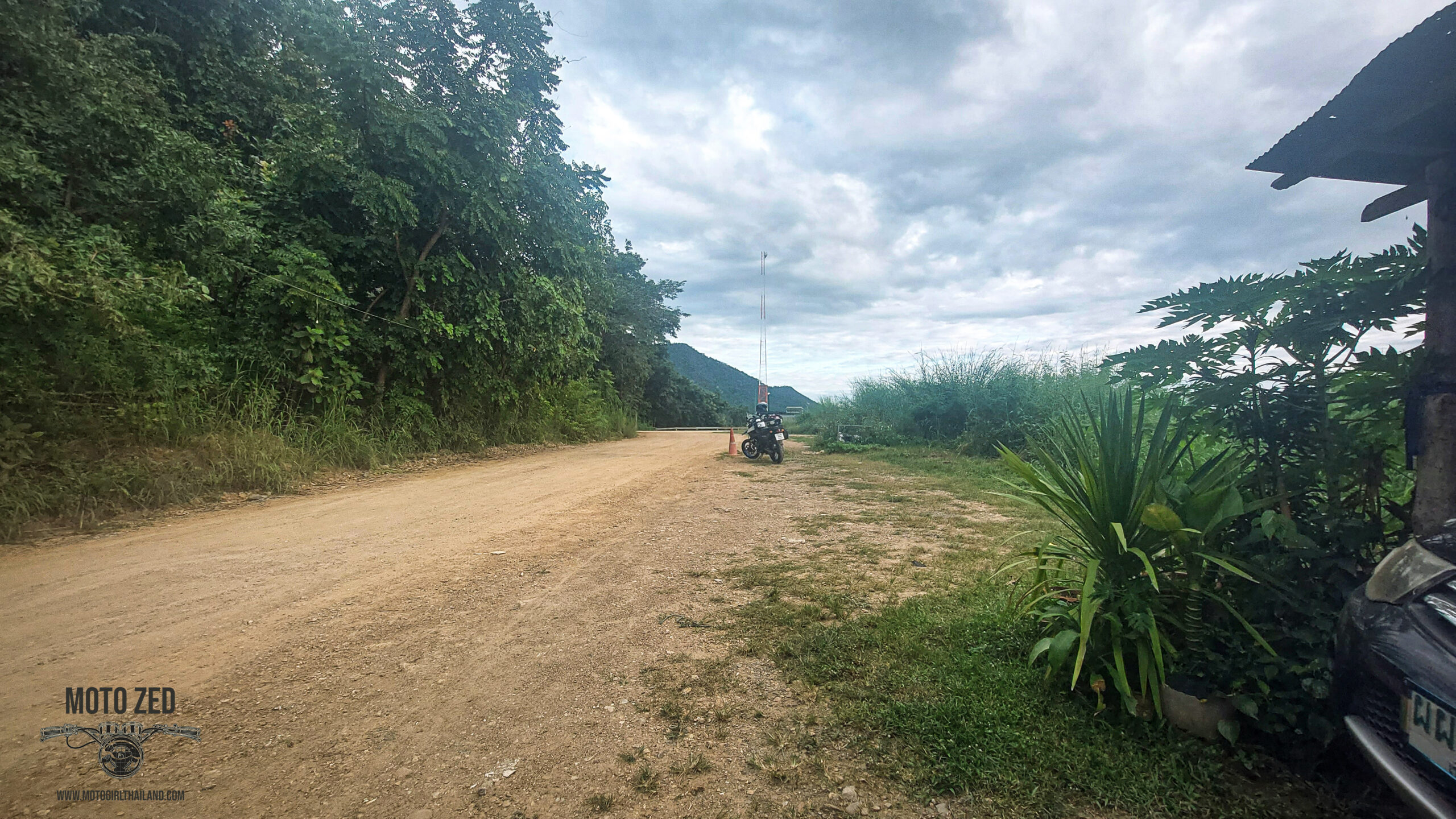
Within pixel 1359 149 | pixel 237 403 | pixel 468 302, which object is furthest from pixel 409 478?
pixel 1359 149

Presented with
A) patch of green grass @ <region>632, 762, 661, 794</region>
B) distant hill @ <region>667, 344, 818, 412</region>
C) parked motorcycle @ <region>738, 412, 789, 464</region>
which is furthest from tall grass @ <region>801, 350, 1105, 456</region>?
distant hill @ <region>667, 344, 818, 412</region>

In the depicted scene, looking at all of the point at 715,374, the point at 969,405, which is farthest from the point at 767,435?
the point at 715,374

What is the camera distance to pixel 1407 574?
1.50m

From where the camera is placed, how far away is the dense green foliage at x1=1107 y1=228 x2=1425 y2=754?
1813 millimetres

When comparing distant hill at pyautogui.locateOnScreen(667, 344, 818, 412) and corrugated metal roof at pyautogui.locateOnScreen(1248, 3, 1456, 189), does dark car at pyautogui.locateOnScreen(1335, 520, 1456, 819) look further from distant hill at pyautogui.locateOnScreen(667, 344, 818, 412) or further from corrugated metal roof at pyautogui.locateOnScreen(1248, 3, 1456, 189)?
distant hill at pyautogui.locateOnScreen(667, 344, 818, 412)

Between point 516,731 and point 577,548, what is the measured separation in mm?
2480

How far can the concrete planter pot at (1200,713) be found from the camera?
1948 mm

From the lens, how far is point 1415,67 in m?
1.79

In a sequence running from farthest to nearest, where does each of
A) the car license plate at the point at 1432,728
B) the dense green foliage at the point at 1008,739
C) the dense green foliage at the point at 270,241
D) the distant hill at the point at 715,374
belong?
the distant hill at the point at 715,374, the dense green foliage at the point at 270,241, the dense green foliage at the point at 1008,739, the car license plate at the point at 1432,728

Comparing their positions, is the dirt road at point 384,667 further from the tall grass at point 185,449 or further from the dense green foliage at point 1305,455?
the dense green foliage at point 1305,455

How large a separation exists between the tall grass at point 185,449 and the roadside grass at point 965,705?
5.74 meters

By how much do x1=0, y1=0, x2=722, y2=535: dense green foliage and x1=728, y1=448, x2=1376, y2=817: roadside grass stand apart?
6113 mm

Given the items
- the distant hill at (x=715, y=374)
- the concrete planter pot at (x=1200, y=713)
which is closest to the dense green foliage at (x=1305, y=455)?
the concrete planter pot at (x=1200, y=713)

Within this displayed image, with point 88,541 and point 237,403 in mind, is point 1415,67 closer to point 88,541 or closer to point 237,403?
point 88,541
